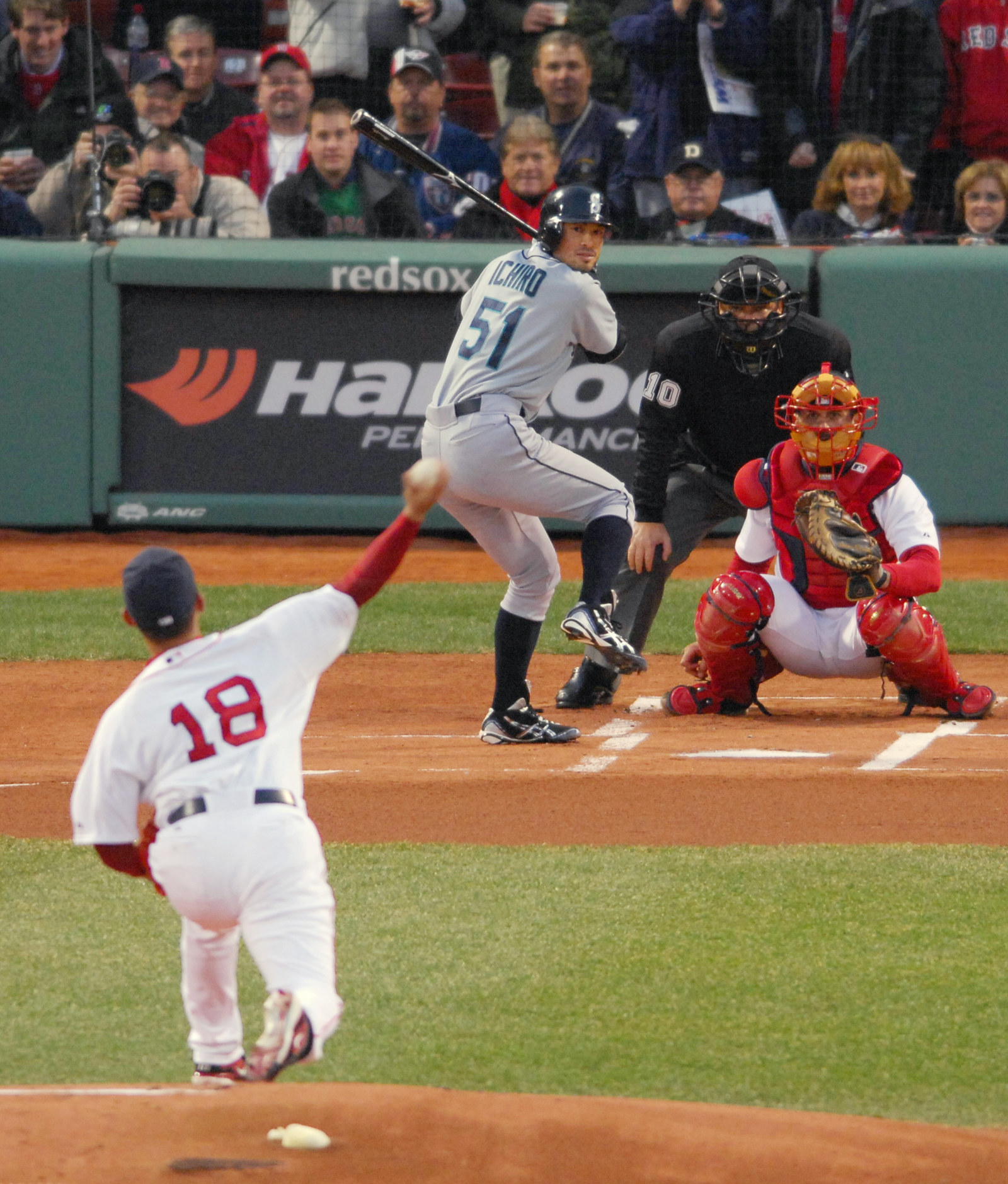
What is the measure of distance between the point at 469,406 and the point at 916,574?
1.69 metres

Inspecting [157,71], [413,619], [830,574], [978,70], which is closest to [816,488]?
[830,574]

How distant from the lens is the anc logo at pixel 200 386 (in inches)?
438

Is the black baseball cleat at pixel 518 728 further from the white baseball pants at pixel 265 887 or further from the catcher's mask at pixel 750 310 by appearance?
the white baseball pants at pixel 265 887

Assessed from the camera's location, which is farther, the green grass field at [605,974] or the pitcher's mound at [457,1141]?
the green grass field at [605,974]

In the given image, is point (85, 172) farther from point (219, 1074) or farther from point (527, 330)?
point (219, 1074)

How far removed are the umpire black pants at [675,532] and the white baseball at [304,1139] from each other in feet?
14.0

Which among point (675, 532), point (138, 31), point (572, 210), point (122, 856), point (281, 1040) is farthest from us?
point (138, 31)

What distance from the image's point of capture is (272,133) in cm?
1136

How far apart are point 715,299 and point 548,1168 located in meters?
4.38

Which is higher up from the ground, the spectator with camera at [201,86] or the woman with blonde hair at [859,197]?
the spectator with camera at [201,86]

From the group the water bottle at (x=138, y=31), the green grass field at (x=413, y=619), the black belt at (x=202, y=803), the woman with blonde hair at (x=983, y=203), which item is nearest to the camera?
the black belt at (x=202, y=803)

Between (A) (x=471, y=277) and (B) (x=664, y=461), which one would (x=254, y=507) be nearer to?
(A) (x=471, y=277)

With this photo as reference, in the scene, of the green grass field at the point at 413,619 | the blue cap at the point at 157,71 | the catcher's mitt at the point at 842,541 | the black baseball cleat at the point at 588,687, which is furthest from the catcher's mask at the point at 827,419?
the blue cap at the point at 157,71

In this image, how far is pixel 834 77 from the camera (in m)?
11.3
